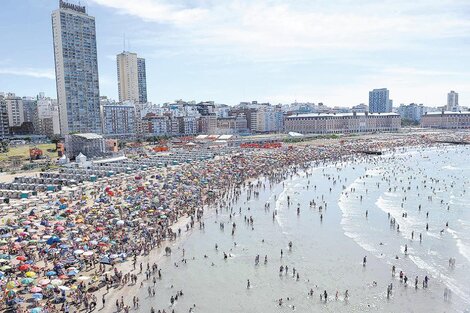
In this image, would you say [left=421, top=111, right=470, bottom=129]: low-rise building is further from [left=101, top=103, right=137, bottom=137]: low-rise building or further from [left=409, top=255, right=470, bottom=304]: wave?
[left=409, top=255, right=470, bottom=304]: wave

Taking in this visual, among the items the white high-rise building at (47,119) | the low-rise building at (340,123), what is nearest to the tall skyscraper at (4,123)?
the white high-rise building at (47,119)

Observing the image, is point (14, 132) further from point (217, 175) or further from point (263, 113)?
point (217, 175)

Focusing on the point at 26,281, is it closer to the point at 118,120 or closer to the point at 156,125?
the point at 118,120

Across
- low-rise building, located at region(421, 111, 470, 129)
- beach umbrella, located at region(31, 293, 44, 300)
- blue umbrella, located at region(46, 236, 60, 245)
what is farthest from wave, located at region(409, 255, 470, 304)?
low-rise building, located at region(421, 111, 470, 129)

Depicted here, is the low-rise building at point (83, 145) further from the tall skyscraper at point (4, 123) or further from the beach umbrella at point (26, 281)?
the beach umbrella at point (26, 281)

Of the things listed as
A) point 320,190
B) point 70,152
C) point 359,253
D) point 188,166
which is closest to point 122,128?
point 70,152

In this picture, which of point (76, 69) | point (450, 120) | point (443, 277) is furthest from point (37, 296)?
point (450, 120)
